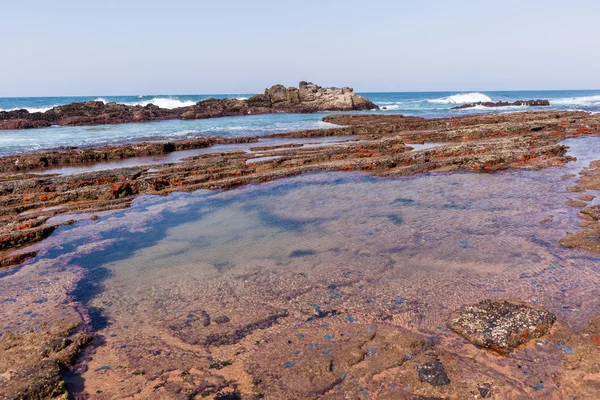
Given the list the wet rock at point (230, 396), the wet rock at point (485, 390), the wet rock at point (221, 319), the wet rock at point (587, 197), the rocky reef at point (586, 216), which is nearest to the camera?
the wet rock at point (485, 390)

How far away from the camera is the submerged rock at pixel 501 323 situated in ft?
18.2

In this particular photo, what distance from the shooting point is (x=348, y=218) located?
1194cm

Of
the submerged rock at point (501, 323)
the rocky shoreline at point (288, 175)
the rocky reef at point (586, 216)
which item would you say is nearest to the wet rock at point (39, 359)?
the rocky shoreline at point (288, 175)

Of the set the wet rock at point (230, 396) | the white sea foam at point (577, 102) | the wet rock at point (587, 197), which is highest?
the white sea foam at point (577, 102)

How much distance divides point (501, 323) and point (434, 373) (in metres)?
1.72

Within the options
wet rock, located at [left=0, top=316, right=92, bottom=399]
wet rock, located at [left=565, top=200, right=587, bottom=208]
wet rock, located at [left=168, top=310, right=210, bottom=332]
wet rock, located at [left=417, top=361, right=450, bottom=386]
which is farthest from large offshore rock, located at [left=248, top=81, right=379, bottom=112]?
wet rock, located at [left=417, top=361, right=450, bottom=386]

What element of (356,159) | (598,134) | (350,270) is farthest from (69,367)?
(598,134)

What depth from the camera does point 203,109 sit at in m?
69.6

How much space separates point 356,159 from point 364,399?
17.7m

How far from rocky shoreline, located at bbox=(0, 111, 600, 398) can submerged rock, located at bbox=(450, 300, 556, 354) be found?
0.02 metres

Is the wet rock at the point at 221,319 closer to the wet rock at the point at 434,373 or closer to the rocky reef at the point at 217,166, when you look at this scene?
the wet rock at the point at 434,373

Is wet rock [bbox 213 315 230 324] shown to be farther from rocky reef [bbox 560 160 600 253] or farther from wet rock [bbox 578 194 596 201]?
wet rock [bbox 578 194 596 201]

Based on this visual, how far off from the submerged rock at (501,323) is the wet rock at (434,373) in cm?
90

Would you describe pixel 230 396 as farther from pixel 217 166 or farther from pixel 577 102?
pixel 577 102
